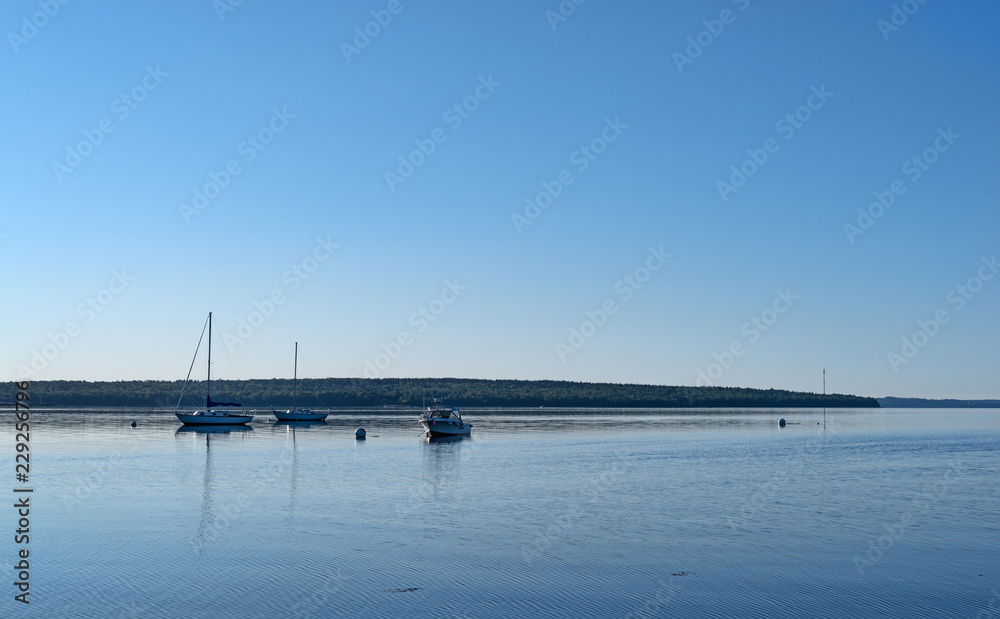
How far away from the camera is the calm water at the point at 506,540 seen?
1623 cm

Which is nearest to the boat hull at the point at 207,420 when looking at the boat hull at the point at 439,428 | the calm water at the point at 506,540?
the boat hull at the point at 439,428

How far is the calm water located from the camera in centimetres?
1623

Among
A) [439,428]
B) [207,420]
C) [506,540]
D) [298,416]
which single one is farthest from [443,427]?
[506,540]

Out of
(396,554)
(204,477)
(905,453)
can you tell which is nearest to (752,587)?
(396,554)

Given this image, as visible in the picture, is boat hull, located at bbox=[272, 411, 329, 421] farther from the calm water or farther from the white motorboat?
the calm water

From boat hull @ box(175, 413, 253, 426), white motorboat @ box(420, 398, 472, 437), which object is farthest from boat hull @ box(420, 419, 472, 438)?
boat hull @ box(175, 413, 253, 426)

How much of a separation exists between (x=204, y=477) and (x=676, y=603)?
2833 cm

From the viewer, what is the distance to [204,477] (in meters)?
38.6

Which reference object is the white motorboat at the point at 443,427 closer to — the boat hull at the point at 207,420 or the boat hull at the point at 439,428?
the boat hull at the point at 439,428

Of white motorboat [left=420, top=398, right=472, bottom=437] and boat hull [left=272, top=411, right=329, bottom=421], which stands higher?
white motorboat [left=420, top=398, right=472, bottom=437]

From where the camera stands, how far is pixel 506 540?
22.5 meters

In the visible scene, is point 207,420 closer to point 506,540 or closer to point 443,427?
point 443,427

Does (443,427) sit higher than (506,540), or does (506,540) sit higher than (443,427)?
(506,540)

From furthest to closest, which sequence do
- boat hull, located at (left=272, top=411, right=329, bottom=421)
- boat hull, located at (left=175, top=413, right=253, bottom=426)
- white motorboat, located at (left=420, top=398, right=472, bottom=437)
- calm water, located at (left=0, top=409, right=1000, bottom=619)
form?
boat hull, located at (left=272, top=411, right=329, bottom=421)
boat hull, located at (left=175, top=413, right=253, bottom=426)
white motorboat, located at (left=420, top=398, right=472, bottom=437)
calm water, located at (left=0, top=409, right=1000, bottom=619)
